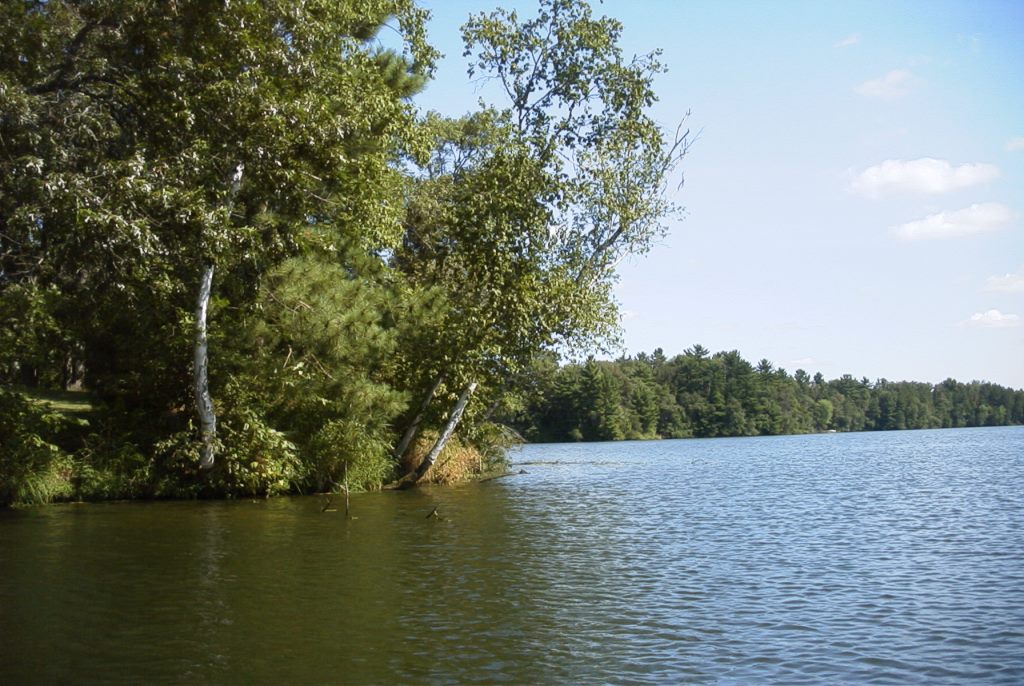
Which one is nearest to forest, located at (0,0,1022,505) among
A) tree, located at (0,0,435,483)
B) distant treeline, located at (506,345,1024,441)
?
tree, located at (0,0,435,483)

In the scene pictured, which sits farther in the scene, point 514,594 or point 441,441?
point 441,441

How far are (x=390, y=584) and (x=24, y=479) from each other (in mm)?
12539

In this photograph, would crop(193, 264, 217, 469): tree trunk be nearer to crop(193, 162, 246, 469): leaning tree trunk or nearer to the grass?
crop(193, 162, 246, 469): leaning tree trunk

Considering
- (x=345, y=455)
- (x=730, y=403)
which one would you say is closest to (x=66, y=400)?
(x=345, y=455)

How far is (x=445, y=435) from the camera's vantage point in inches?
1074

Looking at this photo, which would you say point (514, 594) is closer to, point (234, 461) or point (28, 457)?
point (234, 461)

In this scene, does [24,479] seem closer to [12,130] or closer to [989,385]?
[12,130]

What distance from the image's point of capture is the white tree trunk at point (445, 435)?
2670 centimetres

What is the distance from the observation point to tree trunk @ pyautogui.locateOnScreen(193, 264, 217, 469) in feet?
67.0

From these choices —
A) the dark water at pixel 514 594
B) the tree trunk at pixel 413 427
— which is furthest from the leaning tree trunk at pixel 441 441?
the dark water at pixel 514 594

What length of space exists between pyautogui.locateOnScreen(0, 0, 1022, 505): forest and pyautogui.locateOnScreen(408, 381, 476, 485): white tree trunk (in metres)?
0.09

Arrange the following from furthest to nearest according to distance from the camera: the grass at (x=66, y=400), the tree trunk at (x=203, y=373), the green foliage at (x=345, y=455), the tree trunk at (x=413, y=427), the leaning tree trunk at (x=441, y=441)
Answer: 1. the tree trunk at (x=413, y=427)
2. the leaning tree trunk at (x=441, y=441)
3. the grass at (x=66, y=400)
4. the green foliage at (x=345, y=455)
5. the tree trunk at (x=203, y=373)

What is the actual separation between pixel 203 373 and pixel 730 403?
359 ft

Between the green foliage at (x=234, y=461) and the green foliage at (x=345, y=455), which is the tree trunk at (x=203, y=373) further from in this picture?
the green foliage at (x=345, y=455)
